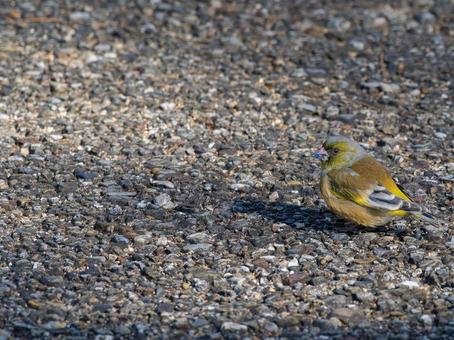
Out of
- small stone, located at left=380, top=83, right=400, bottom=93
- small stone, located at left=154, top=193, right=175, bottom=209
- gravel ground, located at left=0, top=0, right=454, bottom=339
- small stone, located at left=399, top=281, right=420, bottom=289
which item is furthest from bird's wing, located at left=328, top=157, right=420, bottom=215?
small stone, located at left=380, top=83, right=400, bottom=93

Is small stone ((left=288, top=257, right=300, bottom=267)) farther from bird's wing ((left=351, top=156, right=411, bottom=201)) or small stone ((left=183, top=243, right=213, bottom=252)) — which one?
bird's wing ((left=351, top=156, right=411, bottom=201))

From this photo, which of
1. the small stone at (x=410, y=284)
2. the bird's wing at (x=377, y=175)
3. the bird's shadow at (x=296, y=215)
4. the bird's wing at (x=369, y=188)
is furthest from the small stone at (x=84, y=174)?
the small stone at (x=410, y=284)

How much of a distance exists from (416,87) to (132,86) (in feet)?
7.97

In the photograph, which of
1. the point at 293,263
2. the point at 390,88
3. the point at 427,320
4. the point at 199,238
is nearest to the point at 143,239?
the point at 199,238

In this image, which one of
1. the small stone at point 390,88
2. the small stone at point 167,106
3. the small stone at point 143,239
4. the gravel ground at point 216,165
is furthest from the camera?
the small stone at point 390,88

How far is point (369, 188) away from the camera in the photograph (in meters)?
5.72

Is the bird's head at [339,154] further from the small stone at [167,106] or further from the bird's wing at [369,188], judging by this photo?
the small stone at [167,106]

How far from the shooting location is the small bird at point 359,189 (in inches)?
220

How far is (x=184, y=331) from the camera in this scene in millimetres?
4719

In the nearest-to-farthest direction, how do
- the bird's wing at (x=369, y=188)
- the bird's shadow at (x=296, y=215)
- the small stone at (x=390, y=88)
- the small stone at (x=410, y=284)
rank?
1. the small stone at (x=410, y=284)
2. the bird's wing at (x=369, y=188)
3. the bird's shadow at (x=296, y=215)
4. the small stone at (x=390, y=88)

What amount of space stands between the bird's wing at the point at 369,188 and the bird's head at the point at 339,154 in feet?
0.19

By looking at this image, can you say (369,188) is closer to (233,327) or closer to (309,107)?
(233,327)

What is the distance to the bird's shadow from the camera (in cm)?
595

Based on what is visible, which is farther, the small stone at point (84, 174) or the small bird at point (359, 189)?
the small stone at point (84, 174)
